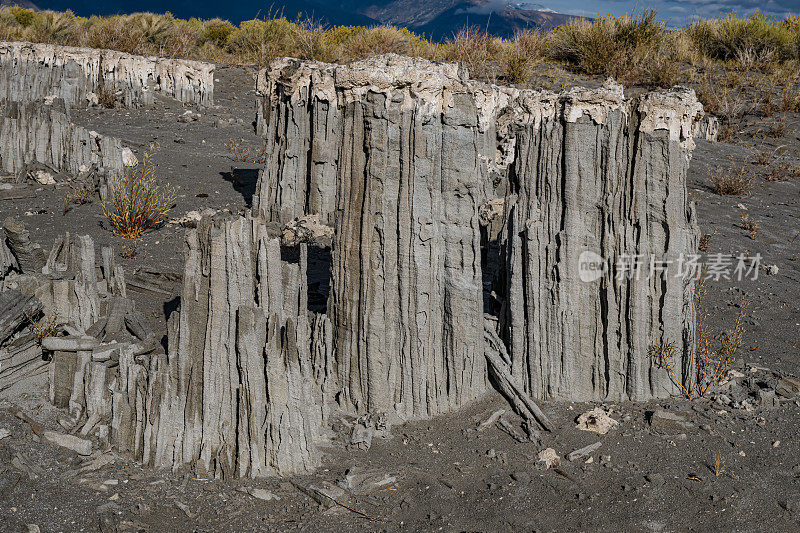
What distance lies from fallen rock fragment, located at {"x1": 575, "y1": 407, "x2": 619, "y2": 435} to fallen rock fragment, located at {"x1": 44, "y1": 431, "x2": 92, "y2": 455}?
10.1 ft

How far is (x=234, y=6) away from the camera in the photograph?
123 metres

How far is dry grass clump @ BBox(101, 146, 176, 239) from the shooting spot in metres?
8.08

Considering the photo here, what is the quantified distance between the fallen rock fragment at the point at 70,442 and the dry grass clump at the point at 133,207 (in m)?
4.03

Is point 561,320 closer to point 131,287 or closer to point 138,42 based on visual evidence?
point 131,287

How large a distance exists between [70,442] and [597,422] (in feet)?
10.9

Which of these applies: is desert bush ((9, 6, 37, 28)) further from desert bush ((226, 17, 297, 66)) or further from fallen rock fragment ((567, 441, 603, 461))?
fallen rock fragment ((567, 441, 603, 461))

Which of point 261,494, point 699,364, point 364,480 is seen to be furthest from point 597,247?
point 261,494

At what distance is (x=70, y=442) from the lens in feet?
14.0

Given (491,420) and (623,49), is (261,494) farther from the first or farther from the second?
(623,49)

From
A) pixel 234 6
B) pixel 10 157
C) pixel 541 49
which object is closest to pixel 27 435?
pixel 10 157

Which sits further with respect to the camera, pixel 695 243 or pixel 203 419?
pixel 695 243

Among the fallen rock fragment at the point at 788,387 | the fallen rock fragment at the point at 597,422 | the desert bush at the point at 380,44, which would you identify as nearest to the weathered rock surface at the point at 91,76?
the desert bush at the point at 380,44

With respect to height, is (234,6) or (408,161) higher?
(234,6)

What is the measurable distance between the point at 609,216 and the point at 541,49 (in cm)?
1419
